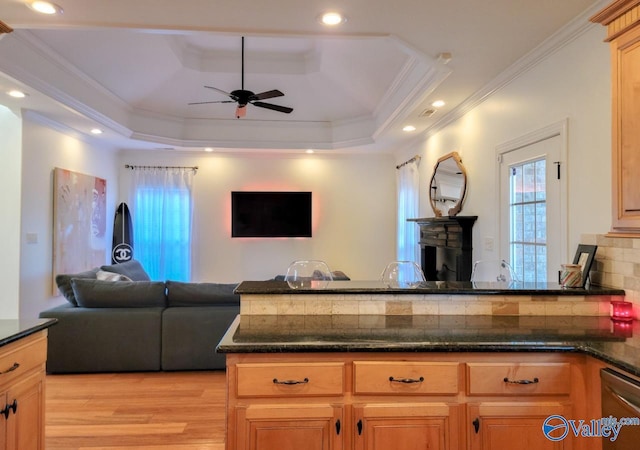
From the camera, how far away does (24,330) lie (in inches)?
68.1

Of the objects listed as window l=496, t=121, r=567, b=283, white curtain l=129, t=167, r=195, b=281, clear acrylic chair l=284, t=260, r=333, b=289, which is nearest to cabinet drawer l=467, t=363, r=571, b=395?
clear acrylic chair l=284, t=260, r=333, b=289

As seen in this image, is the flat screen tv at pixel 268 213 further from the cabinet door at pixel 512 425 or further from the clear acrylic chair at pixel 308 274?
the cabinet door at pixel 512 425

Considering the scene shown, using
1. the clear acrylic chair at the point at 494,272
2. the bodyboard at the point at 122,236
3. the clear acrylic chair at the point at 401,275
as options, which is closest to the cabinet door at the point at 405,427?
the clear acrylic chair at the point at 401,275

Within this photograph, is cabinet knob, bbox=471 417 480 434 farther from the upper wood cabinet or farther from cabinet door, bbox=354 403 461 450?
the upper wood cabinet

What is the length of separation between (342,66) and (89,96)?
2.97 metres

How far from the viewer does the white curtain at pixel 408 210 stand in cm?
556

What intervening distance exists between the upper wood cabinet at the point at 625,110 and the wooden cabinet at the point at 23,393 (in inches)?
111

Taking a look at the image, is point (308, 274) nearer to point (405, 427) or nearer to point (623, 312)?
point (405, 427)

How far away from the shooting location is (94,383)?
3.25 metres

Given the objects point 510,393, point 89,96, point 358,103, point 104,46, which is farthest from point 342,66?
point 510,393

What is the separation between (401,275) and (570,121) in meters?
1.72

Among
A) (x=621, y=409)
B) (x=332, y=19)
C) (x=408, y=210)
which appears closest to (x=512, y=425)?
(x=621, y=409)

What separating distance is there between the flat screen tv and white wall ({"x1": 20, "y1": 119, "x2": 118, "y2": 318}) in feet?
8.15

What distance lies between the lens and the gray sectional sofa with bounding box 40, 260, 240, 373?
11.1 ft
